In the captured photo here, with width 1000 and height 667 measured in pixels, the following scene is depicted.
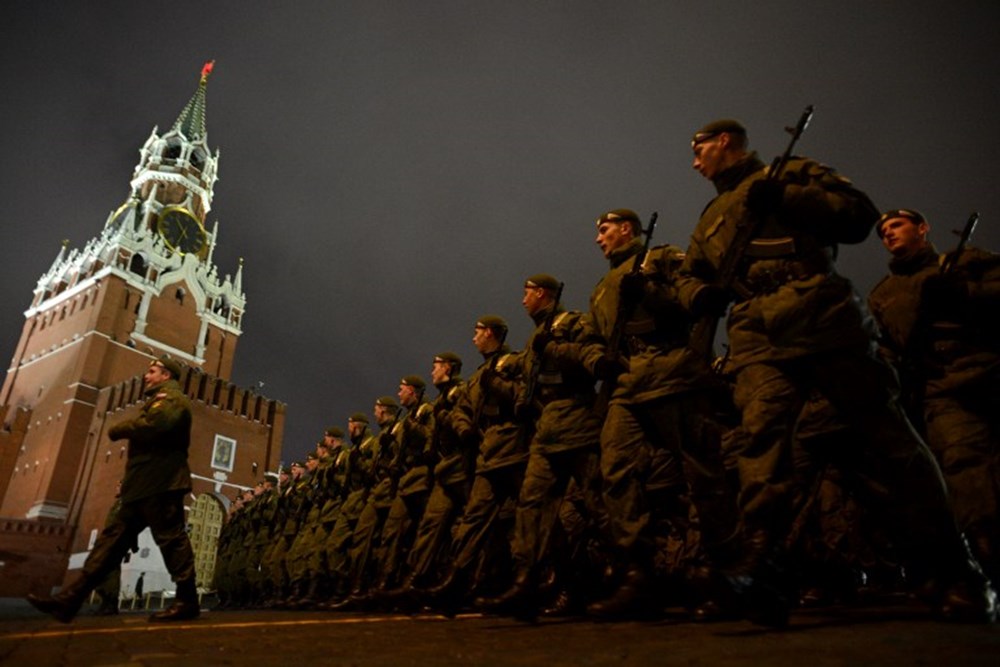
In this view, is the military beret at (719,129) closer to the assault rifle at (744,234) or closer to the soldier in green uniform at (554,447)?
the assault rifle at (744,234)

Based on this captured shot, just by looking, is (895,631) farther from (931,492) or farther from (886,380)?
(886,380)

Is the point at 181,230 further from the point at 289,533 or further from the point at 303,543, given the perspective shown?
the point at 303,543

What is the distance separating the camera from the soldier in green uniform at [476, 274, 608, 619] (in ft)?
13.6

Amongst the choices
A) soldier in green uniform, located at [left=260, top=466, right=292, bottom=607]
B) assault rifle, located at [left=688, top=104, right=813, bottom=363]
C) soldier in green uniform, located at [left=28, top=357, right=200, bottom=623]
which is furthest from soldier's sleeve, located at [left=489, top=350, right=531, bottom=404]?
soldier in green uniform, located at [left=260, top=466, right=292, bottom=607]

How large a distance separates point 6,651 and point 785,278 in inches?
157

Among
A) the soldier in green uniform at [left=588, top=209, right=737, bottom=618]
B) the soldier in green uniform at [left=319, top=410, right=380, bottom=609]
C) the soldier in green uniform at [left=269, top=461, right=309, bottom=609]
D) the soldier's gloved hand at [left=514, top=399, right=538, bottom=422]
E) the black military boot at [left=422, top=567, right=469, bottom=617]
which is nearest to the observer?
the soldier in green uniform at [left=588, top=209, right=737, bottom=618]

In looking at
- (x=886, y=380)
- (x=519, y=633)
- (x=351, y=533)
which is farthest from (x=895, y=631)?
(x=351, y=533)

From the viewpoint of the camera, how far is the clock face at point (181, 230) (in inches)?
1938

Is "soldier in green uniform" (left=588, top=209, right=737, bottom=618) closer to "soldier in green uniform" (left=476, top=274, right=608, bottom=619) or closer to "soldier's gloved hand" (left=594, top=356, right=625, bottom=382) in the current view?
"soldier's gloved hand" (left=594, top=356, right=625, bottom=382)

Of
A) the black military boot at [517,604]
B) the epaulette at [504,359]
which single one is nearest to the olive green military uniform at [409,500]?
the epaulette at [504,359]

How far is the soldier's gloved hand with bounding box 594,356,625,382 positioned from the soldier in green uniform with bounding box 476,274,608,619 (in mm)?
14

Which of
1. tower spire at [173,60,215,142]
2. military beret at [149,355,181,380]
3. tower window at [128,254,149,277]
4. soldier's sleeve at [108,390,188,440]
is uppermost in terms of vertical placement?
tower spire at [173,60,215,142]

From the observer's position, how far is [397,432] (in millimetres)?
8305

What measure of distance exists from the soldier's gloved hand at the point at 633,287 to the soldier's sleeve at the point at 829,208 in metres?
0.97
